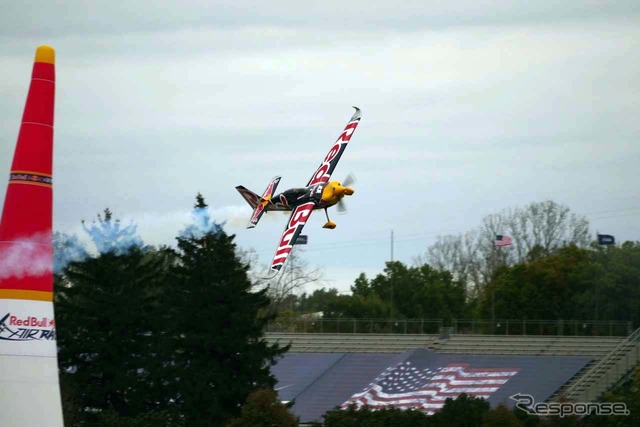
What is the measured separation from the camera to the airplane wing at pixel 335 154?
3884 cm

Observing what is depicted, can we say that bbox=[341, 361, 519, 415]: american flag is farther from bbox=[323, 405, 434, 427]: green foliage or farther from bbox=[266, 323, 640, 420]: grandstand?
bbox=[323, 405, 434, 427]: green foliage

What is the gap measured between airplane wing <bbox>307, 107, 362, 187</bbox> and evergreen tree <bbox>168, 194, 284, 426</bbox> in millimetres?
5261

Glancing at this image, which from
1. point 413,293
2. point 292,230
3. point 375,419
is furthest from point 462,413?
point 413,293

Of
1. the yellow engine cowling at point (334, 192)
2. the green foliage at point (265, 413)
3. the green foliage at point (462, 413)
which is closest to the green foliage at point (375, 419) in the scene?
the green foliage at point (462, 413)

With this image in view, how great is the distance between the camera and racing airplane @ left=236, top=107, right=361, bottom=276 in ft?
117

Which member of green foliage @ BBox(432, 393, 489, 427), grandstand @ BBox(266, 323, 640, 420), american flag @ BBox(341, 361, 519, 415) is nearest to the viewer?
green foliage @ BBox(432, 393, 489, 427)

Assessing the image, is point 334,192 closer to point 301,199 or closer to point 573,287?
point 301,199

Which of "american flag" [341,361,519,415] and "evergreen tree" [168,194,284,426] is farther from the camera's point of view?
"american flag" [341,361,519,415]

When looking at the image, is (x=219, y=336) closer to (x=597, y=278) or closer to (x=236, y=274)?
(x=236, y=274)

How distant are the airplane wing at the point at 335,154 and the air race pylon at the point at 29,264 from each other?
16751 millimetres

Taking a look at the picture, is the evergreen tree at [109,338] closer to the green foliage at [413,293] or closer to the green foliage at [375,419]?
the green foliage at [375,419]

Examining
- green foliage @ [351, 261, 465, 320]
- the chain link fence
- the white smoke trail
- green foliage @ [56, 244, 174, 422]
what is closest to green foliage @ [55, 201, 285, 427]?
green foliage @ [56, 244, 174, 422]

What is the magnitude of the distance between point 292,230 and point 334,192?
6.74ft

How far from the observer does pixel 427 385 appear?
5366cm
